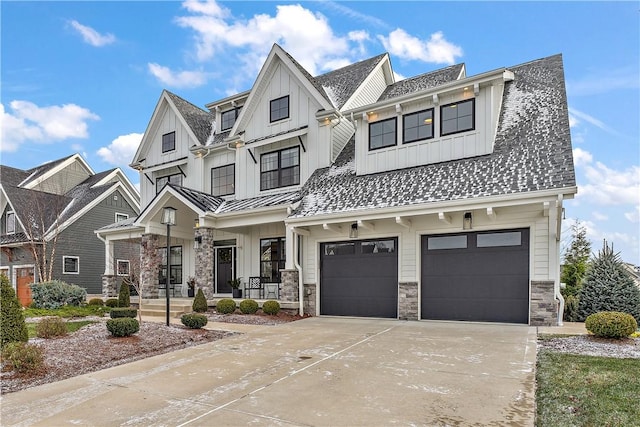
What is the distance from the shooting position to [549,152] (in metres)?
10.1

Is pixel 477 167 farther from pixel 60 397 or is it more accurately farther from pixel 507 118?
pixel 60 397

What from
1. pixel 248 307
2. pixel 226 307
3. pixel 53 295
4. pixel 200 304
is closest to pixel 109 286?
pixel 53 295

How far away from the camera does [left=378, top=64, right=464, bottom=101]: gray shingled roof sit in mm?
15359

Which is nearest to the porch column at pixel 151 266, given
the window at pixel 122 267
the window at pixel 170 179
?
the window at pixel 170 179

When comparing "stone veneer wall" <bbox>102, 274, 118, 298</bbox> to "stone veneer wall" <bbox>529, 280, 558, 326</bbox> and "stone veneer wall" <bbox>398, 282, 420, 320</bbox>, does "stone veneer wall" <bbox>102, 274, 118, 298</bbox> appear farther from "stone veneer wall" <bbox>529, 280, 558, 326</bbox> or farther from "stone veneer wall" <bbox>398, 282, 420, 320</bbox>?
"stone veneer wall" <bbox>529, 280, 558, 326</bbox>

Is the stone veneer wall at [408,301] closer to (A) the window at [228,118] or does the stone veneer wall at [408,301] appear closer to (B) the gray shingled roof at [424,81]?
(B) the gray shingled roof at [424,81]

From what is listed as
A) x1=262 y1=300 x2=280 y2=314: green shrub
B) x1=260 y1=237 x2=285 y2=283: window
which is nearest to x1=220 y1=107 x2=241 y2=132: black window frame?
x1=260 y1=237 x2=285 y2=283: window

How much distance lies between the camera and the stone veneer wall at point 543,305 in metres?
9.48

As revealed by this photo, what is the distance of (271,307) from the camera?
41.1 ft

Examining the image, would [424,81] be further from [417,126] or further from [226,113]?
[226,113]

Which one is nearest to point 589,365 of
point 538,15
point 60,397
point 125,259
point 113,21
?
point 60,397

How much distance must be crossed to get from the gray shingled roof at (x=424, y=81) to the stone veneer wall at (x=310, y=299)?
28.1ft

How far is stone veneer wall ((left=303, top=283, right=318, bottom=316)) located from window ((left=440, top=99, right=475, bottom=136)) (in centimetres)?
643

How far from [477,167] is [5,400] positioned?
428 inches
